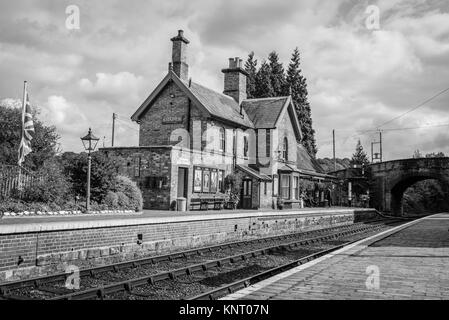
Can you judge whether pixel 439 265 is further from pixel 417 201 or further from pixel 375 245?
pixel 417 201

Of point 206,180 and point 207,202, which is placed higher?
point 206,180

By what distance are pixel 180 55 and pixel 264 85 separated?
1115 inches

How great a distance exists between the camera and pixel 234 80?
3322 centimetres

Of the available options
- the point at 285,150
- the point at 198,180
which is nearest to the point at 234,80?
the point at 285,150

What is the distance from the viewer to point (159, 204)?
20734 millimetres

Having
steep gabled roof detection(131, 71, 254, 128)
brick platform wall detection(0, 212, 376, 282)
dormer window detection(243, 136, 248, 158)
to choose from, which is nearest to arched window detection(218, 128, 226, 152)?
steep gabled roof detection(131, 71, 254, 128)

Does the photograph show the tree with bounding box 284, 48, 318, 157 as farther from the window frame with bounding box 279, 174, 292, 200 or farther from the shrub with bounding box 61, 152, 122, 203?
the shrub with bounding box 61, 152, 122, 203

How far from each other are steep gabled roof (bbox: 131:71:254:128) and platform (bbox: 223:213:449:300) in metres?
15.7

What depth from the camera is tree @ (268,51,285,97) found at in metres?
55.6

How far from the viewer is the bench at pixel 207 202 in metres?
22.3

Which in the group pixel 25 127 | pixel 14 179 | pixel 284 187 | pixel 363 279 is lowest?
pixel 363 279

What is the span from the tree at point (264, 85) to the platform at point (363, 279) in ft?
142
